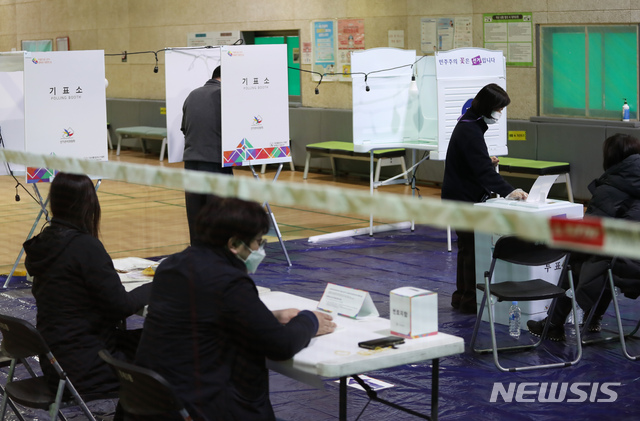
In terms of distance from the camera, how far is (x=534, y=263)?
4.63 meters

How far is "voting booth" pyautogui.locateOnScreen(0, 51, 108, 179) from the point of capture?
642cm

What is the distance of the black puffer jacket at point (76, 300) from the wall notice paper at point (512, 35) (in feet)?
25.4

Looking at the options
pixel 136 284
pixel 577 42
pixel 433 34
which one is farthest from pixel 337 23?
pixel 136 284

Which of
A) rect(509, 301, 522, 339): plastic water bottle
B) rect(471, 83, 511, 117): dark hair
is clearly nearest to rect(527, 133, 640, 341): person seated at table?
rect(509, 301, 522, 339): plastic water bottle

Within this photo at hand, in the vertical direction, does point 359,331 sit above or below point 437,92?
below

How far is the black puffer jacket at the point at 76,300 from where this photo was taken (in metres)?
3.28

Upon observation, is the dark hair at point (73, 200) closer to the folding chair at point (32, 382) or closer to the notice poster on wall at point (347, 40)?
the folding chair at point (32, 382)

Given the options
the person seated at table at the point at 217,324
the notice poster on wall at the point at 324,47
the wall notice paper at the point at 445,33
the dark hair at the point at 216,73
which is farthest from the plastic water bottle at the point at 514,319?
the notice poster on wall at the point at 324,47

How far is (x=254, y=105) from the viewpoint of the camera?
681 cm

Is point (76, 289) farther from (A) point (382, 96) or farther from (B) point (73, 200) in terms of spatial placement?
(A) point (382, 96)

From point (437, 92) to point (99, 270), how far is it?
451cm

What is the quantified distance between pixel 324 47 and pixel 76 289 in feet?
32.1

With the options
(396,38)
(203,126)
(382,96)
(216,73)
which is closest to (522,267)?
(203,126)

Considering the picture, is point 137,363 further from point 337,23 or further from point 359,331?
point 337,23
